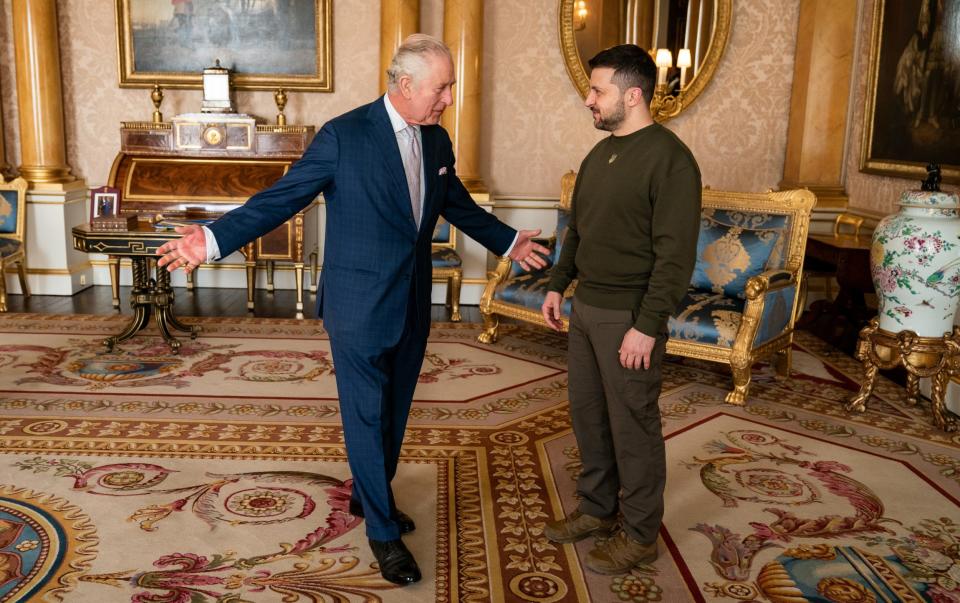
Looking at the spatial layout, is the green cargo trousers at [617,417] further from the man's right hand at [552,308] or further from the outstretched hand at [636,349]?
the man's right hand at [552,308]

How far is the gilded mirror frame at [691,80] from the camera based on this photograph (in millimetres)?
6804

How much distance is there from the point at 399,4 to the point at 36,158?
127 inches

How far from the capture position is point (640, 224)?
2408 millimetres

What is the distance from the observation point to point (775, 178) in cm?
718

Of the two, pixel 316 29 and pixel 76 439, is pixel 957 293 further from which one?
pixel 316 29

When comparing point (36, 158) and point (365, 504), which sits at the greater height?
point (36, 158)

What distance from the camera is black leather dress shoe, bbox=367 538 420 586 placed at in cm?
248

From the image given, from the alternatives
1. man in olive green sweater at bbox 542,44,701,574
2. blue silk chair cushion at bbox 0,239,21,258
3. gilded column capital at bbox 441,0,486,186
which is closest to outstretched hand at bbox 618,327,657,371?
man in olive green sweater at bbox 542,44,701,574

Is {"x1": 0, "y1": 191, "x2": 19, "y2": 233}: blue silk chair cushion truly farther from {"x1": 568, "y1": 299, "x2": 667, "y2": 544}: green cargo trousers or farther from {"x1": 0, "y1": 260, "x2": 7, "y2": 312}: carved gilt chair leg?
{"x1": 568, "y1": 299, "x2": 667, "y2": 544}: green cargo trousers

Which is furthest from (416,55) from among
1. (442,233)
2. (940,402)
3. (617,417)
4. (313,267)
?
(313,267)

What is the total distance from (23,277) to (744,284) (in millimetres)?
5436

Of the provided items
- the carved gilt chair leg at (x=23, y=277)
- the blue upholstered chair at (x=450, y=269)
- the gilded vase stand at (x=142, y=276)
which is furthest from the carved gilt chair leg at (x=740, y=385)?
the carved gilt chair leg at (x=23, y=277)

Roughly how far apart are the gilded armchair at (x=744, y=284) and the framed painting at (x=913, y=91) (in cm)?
109

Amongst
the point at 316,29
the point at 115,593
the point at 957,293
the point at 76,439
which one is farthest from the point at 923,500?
the point at 316,29
